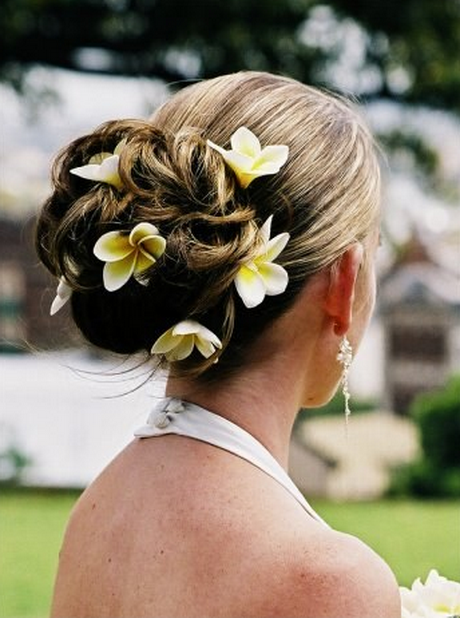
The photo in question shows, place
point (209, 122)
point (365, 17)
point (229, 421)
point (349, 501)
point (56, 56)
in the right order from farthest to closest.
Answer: point (349, 501), point (56, 56), point (365, 17), point (209, 122), point (229, 421)

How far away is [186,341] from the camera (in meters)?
1.39

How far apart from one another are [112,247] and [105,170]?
4.0 inches

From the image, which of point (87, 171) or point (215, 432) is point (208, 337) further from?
point (87, 171)

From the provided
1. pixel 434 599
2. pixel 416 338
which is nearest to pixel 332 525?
pixel 416 338

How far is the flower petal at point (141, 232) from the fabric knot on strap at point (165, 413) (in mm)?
200

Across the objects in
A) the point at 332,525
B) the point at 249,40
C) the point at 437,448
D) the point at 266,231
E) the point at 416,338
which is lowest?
the point at 437,448

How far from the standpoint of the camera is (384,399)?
14.5 metres

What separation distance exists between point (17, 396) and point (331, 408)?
3.82m

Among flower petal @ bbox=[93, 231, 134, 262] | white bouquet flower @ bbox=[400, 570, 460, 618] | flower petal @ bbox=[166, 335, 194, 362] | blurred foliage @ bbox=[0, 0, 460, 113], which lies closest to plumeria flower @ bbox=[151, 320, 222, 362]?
flower petal @ bbox=[166, 335, 194, 362]

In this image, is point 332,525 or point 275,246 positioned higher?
point 275,246

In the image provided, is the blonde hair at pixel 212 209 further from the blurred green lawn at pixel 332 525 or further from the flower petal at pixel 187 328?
the blurred green lawn at pixel 332 525

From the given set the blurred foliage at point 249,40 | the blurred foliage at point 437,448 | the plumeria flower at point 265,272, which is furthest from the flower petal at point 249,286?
the blurred foliage at point 437,448

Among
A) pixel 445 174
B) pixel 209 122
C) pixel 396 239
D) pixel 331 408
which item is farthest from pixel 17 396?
pixel 209 122

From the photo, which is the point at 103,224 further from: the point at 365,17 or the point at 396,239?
the point at 396,239
